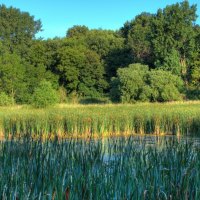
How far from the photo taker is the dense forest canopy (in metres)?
32.6

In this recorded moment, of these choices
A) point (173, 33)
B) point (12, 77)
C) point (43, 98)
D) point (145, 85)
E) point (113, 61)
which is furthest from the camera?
point (113, 61)

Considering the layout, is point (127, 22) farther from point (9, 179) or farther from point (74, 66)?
point (9, 179)

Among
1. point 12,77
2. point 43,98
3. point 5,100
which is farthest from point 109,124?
point 12,77

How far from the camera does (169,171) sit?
4.84m

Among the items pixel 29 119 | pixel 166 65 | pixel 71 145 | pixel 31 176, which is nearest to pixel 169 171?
pixel 31 176

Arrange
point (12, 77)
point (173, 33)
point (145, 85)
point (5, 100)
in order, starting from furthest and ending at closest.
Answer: point (173, 33) < point (12, 77) < point (5, 100) < point (145, 85)

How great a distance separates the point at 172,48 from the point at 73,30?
19.1m

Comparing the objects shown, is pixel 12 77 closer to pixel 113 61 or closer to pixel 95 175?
pixel 113 61

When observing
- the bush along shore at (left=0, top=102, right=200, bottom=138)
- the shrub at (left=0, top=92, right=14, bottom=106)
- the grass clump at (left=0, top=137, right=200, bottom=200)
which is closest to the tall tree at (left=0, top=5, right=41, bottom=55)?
the shrub at (left=0, top=92, right=14, bottom=106)

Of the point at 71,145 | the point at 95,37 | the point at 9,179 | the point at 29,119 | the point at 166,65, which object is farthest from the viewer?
the point at 95,37

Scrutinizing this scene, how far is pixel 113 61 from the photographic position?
143ft

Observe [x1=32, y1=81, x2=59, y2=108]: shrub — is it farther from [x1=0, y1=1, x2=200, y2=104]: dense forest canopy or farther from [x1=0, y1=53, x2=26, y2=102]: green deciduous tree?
[x1=0, y1=53, x2=26, y2=102]: green deciduous tree

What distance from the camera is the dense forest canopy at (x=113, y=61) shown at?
1284 inches

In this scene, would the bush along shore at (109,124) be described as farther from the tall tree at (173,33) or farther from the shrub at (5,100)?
the tall tree at (173,33)
